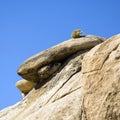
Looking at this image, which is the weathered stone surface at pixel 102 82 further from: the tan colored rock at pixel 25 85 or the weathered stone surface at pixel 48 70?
the tan colored rock at pixel 25 85

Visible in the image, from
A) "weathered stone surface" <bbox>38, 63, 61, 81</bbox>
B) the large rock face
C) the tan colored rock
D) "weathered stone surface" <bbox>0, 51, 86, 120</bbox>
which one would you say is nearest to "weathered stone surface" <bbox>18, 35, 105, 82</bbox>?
the large rock face

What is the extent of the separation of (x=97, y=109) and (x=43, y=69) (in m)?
10.4

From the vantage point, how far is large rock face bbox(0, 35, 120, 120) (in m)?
16.2

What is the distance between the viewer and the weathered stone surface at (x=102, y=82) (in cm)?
1582

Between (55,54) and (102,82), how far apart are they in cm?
973

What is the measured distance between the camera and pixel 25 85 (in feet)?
98.1

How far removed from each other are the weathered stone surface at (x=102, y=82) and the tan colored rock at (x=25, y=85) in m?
11.6

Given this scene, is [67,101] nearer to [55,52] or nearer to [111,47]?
[111,47]

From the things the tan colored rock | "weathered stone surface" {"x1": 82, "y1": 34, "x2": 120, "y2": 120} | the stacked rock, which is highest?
the stacked rock

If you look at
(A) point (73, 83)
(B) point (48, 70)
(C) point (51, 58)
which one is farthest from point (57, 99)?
(C) point (51, 58)

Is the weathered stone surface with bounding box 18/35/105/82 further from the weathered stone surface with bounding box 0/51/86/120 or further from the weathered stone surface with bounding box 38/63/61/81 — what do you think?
the weathered stone surface with bounding box 0/51/86/120

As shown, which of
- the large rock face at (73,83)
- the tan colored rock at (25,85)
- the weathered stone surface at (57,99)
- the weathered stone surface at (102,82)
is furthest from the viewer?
the tan colored rock at (25,85)

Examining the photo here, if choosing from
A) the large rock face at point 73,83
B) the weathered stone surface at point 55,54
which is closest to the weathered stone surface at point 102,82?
the large rock face at point 73,83

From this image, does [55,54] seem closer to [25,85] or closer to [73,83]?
[73,83]
